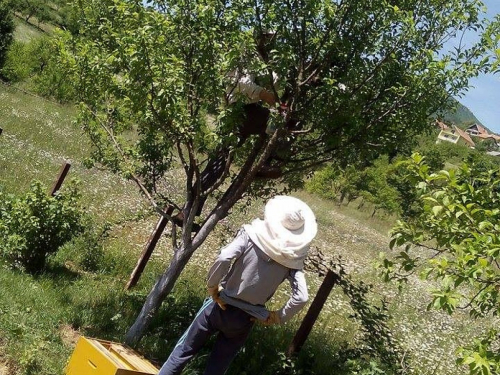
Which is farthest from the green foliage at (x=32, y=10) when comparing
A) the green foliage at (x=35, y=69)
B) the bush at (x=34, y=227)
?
the bush at (x=34, y=227)

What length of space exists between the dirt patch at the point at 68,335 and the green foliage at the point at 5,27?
4044 cm

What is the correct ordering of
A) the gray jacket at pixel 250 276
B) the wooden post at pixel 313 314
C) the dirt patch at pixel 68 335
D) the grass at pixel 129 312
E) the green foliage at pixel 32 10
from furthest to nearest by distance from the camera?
the green foliage at pixel 32 10, the wooden post at pixel 313 314, the dirt patch at pixel 68 335, the grass at pixel 129 312, the gray jacket at pixel 250 276

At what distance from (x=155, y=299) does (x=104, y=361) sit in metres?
1.63

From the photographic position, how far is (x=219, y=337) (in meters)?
5.14

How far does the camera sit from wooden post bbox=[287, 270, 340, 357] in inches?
275

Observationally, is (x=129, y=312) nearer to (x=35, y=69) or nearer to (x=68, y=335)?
(x=68, y=335)

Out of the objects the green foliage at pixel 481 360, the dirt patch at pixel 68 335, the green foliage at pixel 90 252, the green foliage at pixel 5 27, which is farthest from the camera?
the green foliage at pixel 5 27

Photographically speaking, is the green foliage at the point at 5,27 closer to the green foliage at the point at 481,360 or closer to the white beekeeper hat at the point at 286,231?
the white beekeeper hat at the point at 286,231

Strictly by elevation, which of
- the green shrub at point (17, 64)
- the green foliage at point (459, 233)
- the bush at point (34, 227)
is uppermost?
the green foliage at point (459, 233)

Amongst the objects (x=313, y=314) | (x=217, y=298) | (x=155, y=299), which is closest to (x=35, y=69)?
(x=155, y=299)

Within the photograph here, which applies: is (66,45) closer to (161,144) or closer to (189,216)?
(161,144)

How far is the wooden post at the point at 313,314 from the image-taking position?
698 centimetres

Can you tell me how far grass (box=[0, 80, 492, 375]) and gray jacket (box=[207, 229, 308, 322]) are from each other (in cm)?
65

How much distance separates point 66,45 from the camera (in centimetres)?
693
